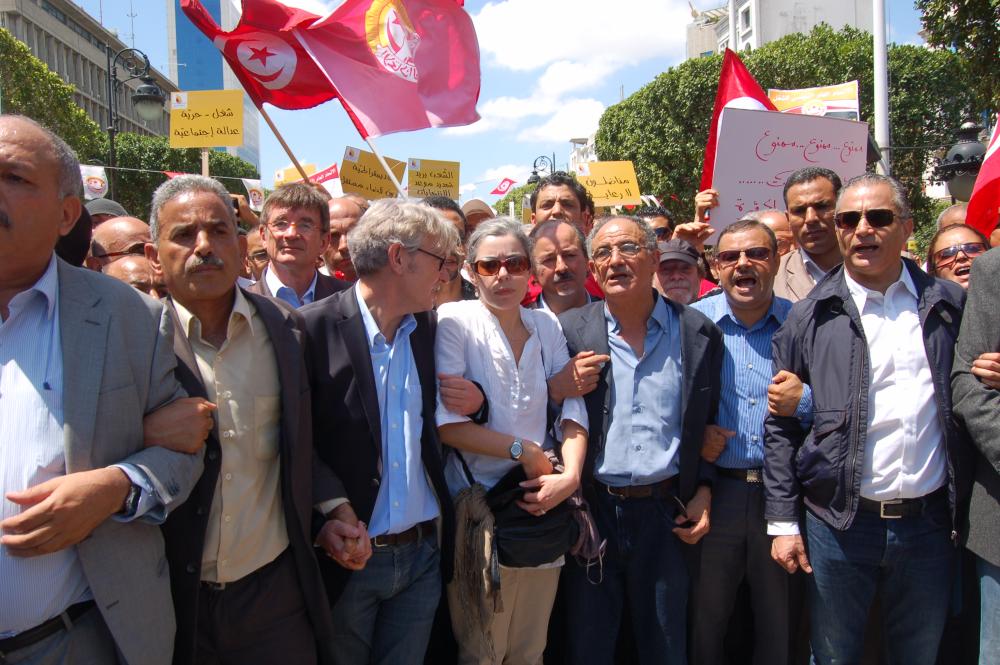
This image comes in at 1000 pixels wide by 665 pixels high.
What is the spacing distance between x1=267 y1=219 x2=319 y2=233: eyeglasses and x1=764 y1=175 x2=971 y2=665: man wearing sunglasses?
2.57 meters

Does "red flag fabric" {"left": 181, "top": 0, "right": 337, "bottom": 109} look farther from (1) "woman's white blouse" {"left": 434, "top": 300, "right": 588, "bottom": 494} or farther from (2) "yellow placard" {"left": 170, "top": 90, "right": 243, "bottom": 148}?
(1) "woman's white blouse" {"left": 434, "top": 300, "right": 588, "bottom": 494}

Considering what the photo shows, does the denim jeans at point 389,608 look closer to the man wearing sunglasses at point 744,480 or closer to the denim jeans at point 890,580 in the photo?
the man wearing sunglasses at point 744,480

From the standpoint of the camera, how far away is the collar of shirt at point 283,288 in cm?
389

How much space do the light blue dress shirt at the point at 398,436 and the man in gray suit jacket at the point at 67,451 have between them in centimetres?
73

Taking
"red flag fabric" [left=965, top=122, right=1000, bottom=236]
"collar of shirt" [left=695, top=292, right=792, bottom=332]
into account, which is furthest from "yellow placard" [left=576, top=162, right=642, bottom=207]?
"collar of shirt" [left=695, top=292, right=792, bottom=332]

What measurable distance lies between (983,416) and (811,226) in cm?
166

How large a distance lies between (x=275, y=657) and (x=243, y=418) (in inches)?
31.3

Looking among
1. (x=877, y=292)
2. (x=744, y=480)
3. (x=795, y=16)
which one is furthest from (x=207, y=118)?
(x=795, y=16)

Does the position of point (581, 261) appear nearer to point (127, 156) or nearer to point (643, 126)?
point (643, 126)

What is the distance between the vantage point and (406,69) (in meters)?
5.61

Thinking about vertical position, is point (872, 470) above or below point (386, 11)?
below

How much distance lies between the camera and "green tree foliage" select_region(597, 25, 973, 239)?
22.3 m

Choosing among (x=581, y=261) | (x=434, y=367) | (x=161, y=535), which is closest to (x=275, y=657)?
(x=161, y=535)

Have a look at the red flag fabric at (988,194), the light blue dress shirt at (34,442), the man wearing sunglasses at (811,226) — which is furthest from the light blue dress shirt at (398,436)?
the red flag fabric at (988,194)
